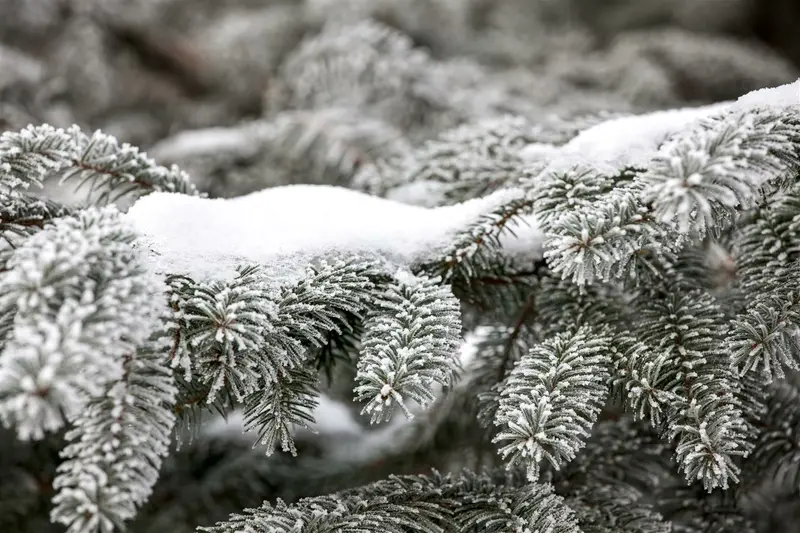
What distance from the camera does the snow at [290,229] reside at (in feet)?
2.52

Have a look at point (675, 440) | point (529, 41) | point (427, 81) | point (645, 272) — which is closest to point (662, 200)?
point (645, 272)

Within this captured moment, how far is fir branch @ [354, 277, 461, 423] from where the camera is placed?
2.15 ft

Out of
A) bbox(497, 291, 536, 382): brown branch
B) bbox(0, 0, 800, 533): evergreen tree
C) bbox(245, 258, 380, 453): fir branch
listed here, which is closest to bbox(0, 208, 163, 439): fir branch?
bbox(0, 0, 800, 533): evergreen tree

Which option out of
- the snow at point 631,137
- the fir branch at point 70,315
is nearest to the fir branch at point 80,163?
the fir branch at point 70,315

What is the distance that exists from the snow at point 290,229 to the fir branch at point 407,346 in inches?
3.6

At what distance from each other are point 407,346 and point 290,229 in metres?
0.26

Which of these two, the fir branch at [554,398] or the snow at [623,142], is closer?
the fir branch at [554,398]

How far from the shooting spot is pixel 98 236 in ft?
1.99

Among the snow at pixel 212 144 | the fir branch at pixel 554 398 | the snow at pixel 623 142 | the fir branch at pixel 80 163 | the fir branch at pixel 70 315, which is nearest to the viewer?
the fir branch at pixel 70 315

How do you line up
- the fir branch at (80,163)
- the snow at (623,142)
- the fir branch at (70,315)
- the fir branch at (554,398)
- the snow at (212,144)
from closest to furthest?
the fir branch at (70,315), the fir branch at (554,398), the fir branch at (80,163), the snow at (623,142), the snow at (212,144)

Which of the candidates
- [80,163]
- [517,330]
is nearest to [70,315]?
[80,163]

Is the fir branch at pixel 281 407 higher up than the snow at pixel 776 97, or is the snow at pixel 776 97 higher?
the snow at pixel 776 97

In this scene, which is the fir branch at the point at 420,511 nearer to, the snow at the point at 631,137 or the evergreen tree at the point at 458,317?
the evergreen tree at the point at 458,317

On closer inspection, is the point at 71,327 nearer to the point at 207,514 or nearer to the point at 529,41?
the point at 207,514
